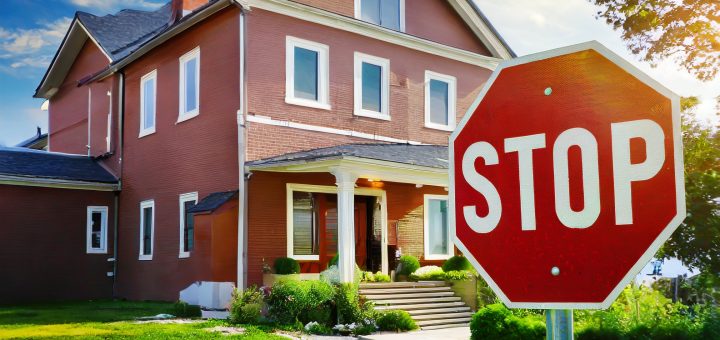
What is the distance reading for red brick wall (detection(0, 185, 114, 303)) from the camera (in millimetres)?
19406

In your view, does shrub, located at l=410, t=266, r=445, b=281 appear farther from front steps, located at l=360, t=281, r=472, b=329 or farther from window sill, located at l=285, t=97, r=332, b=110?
window sill, located at l=285, t=97, r=332, b=110

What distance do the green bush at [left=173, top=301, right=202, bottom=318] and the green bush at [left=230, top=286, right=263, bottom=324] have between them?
1335 millimetres

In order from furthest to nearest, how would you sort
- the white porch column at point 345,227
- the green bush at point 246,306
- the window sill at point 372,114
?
1. the window sill at point 372,114
2. the white porch column at point 345,227
3. the green bush at point 246,306

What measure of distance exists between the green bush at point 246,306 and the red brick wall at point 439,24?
794 cm

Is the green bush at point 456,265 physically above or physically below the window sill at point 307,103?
below

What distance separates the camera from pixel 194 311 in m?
15.9

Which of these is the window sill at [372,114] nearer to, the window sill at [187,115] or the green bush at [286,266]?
the window sill at [187,115]

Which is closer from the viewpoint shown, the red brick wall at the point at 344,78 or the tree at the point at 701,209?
the tree at the point at 701,209

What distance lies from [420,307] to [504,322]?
221 inches

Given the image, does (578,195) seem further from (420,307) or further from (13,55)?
(13,55)

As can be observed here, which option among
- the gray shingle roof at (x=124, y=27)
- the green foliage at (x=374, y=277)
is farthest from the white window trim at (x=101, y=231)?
the green foliage at (x=374, y=277)

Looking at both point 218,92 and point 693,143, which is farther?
point 218,92

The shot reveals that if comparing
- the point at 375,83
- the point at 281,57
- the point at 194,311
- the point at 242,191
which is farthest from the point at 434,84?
the point at 194,311

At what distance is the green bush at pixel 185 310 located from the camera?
15.5 m
